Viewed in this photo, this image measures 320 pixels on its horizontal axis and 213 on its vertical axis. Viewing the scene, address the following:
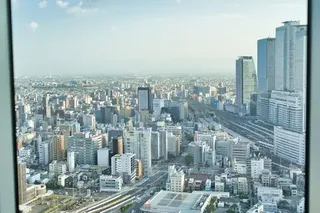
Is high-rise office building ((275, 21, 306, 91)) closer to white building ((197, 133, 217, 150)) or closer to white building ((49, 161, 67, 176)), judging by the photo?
white building ((197, 133, 217, 150))

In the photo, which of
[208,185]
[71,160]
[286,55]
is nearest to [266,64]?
[286,55]

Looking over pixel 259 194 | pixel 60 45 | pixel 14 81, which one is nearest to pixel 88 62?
pixel 60 45

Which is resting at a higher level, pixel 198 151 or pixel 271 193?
pixel 198 151

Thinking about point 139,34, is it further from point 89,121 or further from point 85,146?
point 85,146

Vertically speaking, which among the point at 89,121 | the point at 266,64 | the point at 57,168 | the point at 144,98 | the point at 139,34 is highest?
the point at 139,34
